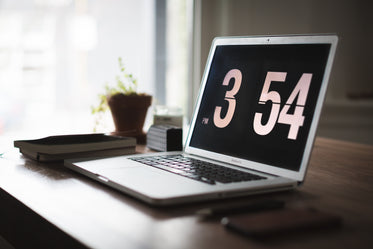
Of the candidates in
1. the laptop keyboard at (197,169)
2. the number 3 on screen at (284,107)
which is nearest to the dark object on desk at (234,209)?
the laptop keyboard at (197,169)

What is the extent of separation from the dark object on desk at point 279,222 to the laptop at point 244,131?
0.42 ft

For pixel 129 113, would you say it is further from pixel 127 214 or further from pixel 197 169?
pixel 127 214

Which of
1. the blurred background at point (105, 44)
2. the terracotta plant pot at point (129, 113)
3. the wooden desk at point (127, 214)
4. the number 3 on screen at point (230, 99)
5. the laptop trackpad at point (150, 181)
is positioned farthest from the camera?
the blurred background at point (105, 44)

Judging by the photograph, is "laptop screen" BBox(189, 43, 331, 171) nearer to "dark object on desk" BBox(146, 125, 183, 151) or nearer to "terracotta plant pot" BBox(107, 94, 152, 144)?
"dark object on desk" BBox(146, 125, 183, 151)

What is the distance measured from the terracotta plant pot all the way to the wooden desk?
402mm

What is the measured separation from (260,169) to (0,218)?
1.76 ft

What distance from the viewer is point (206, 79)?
45.1 inches

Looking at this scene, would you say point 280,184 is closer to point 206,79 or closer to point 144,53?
point 206,79

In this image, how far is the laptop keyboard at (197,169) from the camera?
32.1 inches

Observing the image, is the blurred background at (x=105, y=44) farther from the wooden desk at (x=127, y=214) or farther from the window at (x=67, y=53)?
the wooden desk at (x=127, y=214)

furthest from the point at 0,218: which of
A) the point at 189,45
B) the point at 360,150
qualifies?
the point at 189,45

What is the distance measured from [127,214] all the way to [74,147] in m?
0.46

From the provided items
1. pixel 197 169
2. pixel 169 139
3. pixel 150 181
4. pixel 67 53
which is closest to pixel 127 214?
pixel 150 181

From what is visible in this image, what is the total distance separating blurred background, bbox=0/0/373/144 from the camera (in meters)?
3.35
